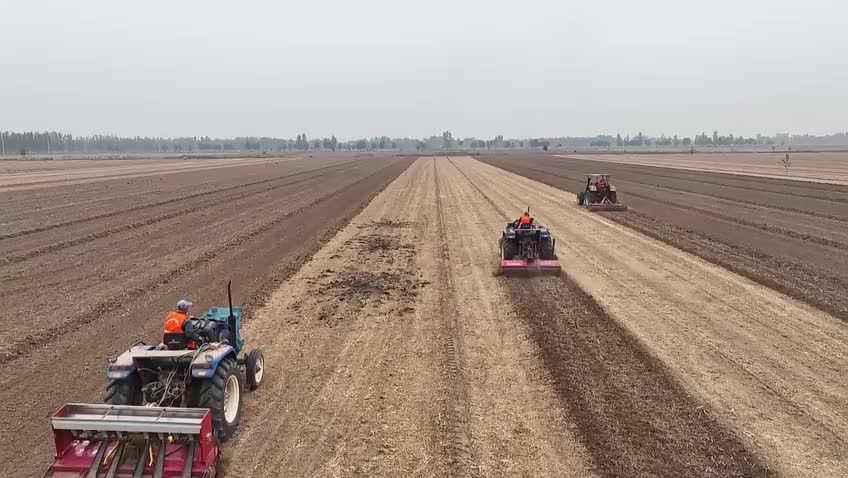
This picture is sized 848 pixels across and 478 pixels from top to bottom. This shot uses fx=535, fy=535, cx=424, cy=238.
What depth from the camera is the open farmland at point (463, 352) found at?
611 centimetres

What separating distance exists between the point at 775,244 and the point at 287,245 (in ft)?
53.7

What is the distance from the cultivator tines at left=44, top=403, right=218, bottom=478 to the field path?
6.04m

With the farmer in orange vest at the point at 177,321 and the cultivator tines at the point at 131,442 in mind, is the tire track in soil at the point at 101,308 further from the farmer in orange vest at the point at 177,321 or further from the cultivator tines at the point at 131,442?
the cultivator tines at the point at 131,442

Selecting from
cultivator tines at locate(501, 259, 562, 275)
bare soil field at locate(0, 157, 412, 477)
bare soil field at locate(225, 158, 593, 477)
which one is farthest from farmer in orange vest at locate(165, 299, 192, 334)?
cultivator tines at locate(501, 259, 562, 275)

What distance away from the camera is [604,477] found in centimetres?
564

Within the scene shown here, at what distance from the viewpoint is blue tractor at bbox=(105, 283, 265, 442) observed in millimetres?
5852

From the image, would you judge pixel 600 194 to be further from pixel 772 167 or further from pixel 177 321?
pixel 772 167

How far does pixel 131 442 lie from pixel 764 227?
22731 millimetres

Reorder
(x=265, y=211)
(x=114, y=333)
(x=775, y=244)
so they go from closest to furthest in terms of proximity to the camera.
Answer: (x=114, y=333), (x=775, y=244), (x=265, y=211)

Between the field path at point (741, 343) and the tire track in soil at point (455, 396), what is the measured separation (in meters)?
3.26

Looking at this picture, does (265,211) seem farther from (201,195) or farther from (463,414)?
(463,414)

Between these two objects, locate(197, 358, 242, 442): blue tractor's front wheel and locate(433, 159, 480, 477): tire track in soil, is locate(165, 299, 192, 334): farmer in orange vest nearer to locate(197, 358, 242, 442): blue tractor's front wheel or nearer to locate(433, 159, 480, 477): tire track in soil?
locate(197, 358, 242, 442): blue tractor's front wheel

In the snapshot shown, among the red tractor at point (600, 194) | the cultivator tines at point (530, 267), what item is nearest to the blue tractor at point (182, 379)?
the cultivator tines at point (530, 267)

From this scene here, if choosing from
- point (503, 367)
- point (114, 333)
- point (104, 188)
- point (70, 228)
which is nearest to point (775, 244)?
point (503, 367)
